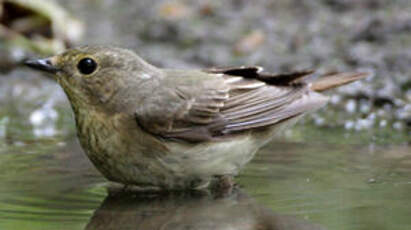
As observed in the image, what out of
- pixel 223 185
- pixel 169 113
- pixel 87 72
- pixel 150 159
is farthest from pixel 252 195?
pixel 87 72

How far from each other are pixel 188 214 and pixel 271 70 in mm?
4291

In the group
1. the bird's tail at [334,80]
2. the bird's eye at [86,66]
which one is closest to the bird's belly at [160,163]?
the bird's eye at [86,66]

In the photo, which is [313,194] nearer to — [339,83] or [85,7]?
[339,83]

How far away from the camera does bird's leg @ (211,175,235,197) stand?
475cm

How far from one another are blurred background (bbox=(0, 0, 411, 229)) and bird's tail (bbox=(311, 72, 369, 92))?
1.69 feet

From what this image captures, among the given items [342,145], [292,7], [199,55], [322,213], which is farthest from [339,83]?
[292,7]

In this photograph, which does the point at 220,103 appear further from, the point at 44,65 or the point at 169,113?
the point at 44,65

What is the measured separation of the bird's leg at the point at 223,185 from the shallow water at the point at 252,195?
8 centimetres

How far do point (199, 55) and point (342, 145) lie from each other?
297cm

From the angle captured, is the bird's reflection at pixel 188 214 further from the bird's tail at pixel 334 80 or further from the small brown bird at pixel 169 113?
the bird's tail at pixel 334 80

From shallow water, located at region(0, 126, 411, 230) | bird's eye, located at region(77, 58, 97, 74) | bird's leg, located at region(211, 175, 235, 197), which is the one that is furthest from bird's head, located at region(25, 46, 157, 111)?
bird's leg, located at region(211, 175, 235, 197)

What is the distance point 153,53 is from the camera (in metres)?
8.94

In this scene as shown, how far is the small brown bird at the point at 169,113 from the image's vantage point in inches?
184

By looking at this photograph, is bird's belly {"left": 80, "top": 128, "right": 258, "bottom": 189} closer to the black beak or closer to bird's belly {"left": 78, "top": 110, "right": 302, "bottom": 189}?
bird's belly {"left": 78, "top": 110, "right": 302, "bottom": 189}
